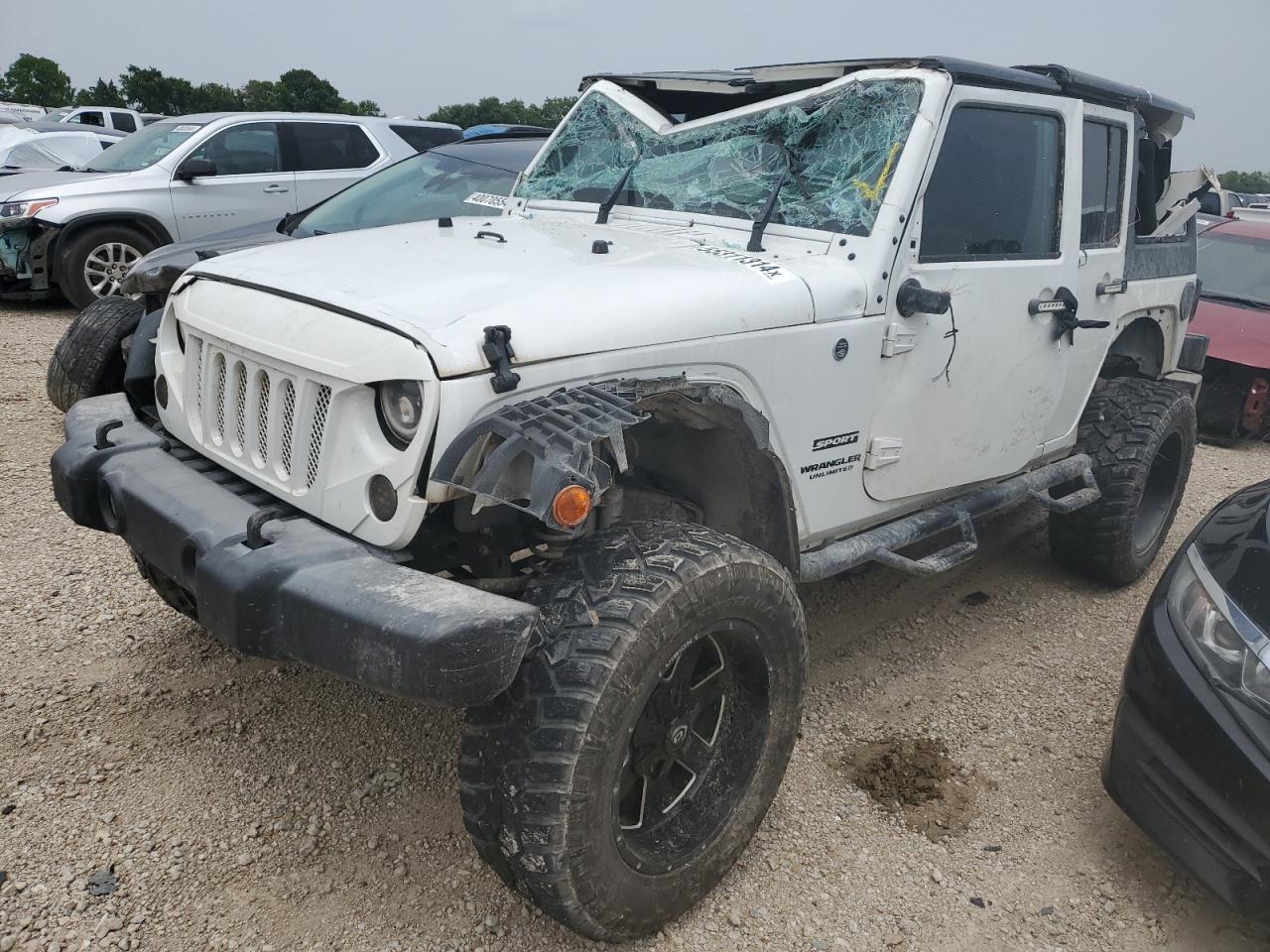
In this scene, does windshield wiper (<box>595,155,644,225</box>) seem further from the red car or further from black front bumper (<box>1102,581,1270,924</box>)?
the red car

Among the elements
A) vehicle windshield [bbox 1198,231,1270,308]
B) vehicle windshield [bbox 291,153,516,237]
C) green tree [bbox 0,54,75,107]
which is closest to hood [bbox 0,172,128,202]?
vehicle windshield [bbox 291,153,516,237]

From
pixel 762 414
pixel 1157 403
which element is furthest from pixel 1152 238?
pixel 762 414

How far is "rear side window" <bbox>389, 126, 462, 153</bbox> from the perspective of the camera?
9.16 meters

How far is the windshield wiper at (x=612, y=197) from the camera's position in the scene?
3.38 metres

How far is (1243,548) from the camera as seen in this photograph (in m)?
2.62

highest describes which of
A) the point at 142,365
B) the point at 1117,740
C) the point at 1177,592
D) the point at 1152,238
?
the point at 1152,238

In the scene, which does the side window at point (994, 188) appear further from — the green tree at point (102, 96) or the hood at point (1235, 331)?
the green tree at point (102, 96)

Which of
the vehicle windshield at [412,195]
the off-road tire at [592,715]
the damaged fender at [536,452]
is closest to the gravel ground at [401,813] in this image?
the off-road tire at [592,715]

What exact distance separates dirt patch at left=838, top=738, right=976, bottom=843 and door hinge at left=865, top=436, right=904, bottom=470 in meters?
0.95

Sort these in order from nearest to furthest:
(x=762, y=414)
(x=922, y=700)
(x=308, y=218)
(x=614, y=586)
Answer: (x=614, y=586)
(x=762, y=414)
(x=922, y=700)
(x=308, y=218)

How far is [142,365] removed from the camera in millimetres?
3150

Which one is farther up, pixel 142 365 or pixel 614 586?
pixel 142 365

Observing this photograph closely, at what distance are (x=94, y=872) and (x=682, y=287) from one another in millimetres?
2092

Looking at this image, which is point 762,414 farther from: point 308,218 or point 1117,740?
point 308,218
